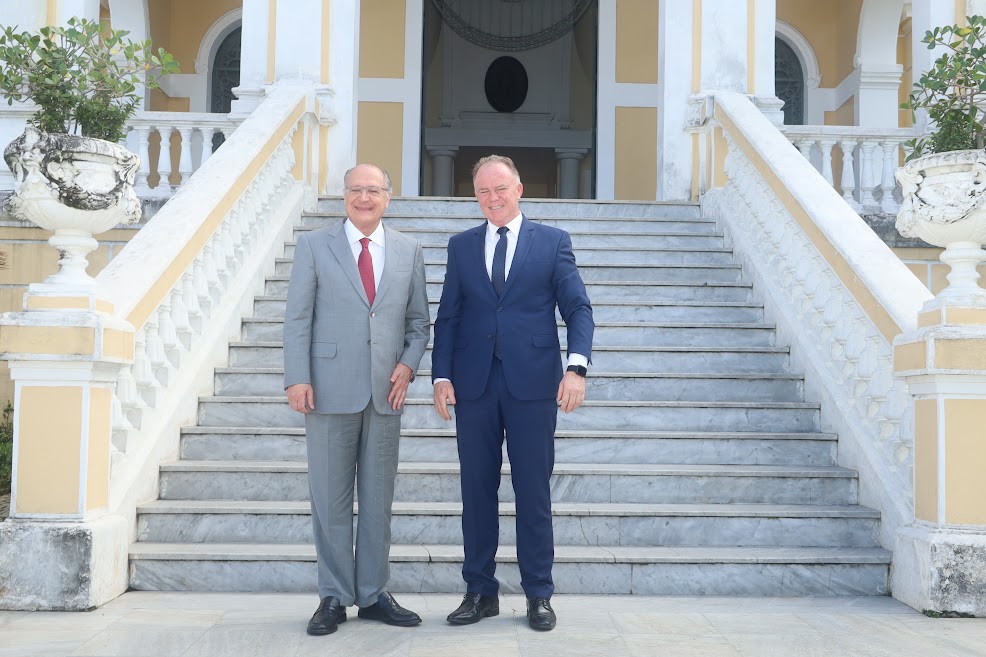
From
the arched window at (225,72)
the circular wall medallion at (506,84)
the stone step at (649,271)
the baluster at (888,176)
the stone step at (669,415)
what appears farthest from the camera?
the circular wall medallion at (506,84)

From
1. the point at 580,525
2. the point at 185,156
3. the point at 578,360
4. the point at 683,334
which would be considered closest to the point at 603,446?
the point at 580,525

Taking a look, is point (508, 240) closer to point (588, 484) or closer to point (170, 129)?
point (588, 484)

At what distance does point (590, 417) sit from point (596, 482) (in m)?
0.63

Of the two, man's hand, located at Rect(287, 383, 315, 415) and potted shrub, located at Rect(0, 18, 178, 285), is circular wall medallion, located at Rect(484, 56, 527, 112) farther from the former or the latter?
man's hand, located at Rect(287, 383, 315, 415)

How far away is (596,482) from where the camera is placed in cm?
484

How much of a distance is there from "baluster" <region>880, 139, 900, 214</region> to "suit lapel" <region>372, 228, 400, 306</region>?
16.5 ft

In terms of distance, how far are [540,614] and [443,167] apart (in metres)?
12.1

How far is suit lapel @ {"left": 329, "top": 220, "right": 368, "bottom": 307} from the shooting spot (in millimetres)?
3764

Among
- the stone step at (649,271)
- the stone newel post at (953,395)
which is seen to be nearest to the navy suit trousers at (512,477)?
the stone newel post at (953,395)

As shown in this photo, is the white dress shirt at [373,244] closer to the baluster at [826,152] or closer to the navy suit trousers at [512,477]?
the navy suit trousers at [512,477]

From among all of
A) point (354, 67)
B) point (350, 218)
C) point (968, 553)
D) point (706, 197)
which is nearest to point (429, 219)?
point (354, 67)

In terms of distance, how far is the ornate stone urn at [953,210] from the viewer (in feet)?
13.1

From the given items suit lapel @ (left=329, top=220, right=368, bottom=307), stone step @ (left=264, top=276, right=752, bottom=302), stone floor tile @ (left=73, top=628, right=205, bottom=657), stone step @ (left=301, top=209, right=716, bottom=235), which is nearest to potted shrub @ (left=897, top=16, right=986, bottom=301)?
suit lapel @ (left=329, top=220, right=368, bottom=307)

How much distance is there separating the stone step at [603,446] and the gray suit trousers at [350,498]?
1.35 metres
